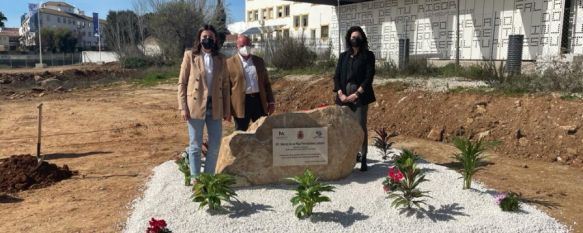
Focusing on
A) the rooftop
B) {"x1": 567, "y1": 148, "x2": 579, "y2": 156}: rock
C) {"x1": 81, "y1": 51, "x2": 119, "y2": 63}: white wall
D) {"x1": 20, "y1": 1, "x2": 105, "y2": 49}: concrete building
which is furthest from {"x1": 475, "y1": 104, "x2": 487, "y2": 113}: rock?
the rooftop

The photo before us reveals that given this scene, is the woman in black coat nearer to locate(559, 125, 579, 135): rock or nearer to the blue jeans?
the blue jeans

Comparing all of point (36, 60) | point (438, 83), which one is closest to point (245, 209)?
point (438, 83)

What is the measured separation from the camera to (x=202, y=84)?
177 inches

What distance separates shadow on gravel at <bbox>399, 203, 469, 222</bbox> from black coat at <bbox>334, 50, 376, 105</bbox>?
1.37 m

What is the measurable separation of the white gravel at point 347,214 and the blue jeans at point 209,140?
315 mm

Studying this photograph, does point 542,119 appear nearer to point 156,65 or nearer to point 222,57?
point 222,57

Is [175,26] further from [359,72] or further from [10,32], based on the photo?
[10,32]

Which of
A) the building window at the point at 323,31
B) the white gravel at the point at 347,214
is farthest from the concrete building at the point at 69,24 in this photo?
the white gravel at the point at 347,214

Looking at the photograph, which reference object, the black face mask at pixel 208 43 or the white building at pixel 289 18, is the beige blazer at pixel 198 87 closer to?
the black face mask at pixel 208 43

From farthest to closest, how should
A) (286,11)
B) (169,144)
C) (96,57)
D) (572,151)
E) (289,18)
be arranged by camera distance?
(96,57) < (286,11) < (289,18) < (169,144) < (572,151)

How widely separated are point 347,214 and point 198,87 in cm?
175

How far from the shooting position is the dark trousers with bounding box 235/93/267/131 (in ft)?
17.8

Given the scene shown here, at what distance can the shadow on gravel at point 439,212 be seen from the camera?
4.33 metres

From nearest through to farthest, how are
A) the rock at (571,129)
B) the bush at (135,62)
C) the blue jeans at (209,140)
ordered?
the blue jeans at (209,140) < the rock at (571,129) < the bush at (135,62)
